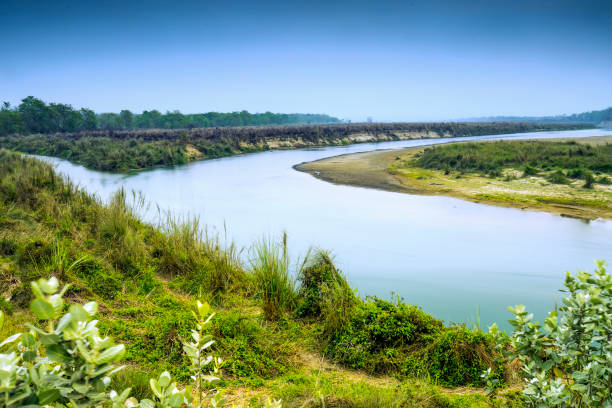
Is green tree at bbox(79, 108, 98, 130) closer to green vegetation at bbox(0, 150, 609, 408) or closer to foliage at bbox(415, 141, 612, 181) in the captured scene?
foliage at bbox(415, 141, 612, 181)

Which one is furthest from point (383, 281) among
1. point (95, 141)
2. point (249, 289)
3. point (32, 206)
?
point (95, 141)

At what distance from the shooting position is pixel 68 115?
54938 mm

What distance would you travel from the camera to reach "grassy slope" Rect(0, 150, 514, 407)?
3.19 m

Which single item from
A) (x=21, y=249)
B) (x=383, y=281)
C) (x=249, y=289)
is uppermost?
(x=21, y=249)

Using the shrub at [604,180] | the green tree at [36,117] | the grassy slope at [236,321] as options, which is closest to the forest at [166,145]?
the green tree at [36,117]

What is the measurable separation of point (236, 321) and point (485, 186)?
13377 mm

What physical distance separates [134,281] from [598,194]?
14.2 metres

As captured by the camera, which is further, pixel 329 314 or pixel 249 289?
pixel 249 289

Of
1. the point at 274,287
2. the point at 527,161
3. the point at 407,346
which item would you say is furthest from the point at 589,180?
the point at 274,287

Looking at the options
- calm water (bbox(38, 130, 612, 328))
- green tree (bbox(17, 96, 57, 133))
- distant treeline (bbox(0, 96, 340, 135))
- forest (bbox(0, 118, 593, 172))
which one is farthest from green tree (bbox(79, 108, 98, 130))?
calm water (bbox(38, 130, 612, 328))

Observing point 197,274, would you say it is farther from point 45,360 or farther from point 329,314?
point 45,360

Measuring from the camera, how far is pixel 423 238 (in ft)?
31.5

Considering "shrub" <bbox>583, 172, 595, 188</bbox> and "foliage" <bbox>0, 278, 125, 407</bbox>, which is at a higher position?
"foliage" <bbox>0, 278, 125, 407</bbox>

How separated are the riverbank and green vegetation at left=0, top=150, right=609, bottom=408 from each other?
9537mm
